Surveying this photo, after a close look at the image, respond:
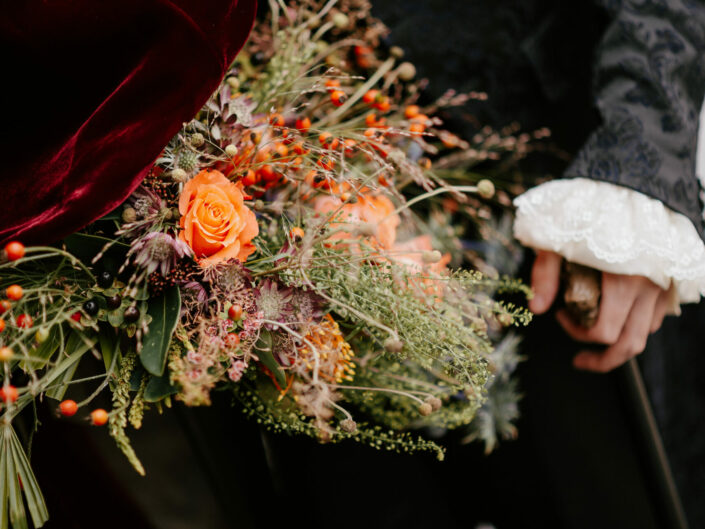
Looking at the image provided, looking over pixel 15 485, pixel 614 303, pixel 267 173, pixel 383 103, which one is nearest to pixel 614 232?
pixel 614 303

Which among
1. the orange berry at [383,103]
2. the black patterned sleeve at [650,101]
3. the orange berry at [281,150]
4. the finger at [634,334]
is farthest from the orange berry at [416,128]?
the finger at [634,334]

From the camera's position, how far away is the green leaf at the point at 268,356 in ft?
1.32

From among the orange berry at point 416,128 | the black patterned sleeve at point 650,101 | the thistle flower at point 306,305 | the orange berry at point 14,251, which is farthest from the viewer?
the black patterned sleeve at point 650,101

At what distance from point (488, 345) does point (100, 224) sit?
371 mm

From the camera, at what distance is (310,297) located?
0.43 meters

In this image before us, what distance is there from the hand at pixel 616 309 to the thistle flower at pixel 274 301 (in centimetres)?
39

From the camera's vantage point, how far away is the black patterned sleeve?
64 centimetres

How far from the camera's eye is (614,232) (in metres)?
0.60

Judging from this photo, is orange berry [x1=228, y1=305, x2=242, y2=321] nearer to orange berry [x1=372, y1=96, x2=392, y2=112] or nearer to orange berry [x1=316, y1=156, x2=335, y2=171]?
orange berry [x1=316, y1=156, x2=335, y2=171]

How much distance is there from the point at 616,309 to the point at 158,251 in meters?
0.54

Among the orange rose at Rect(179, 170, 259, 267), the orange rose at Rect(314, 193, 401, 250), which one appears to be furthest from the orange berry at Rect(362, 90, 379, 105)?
the orange rose at Rect(179, 170, 259, 267)

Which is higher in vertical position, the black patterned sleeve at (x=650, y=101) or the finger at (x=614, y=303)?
the black patterned sleeve at (x=650, y=101)

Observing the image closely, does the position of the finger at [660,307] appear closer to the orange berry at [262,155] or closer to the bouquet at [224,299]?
the bouquet at [224,299]

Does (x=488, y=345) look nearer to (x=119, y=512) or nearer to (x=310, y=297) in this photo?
(x=310, y=297)
